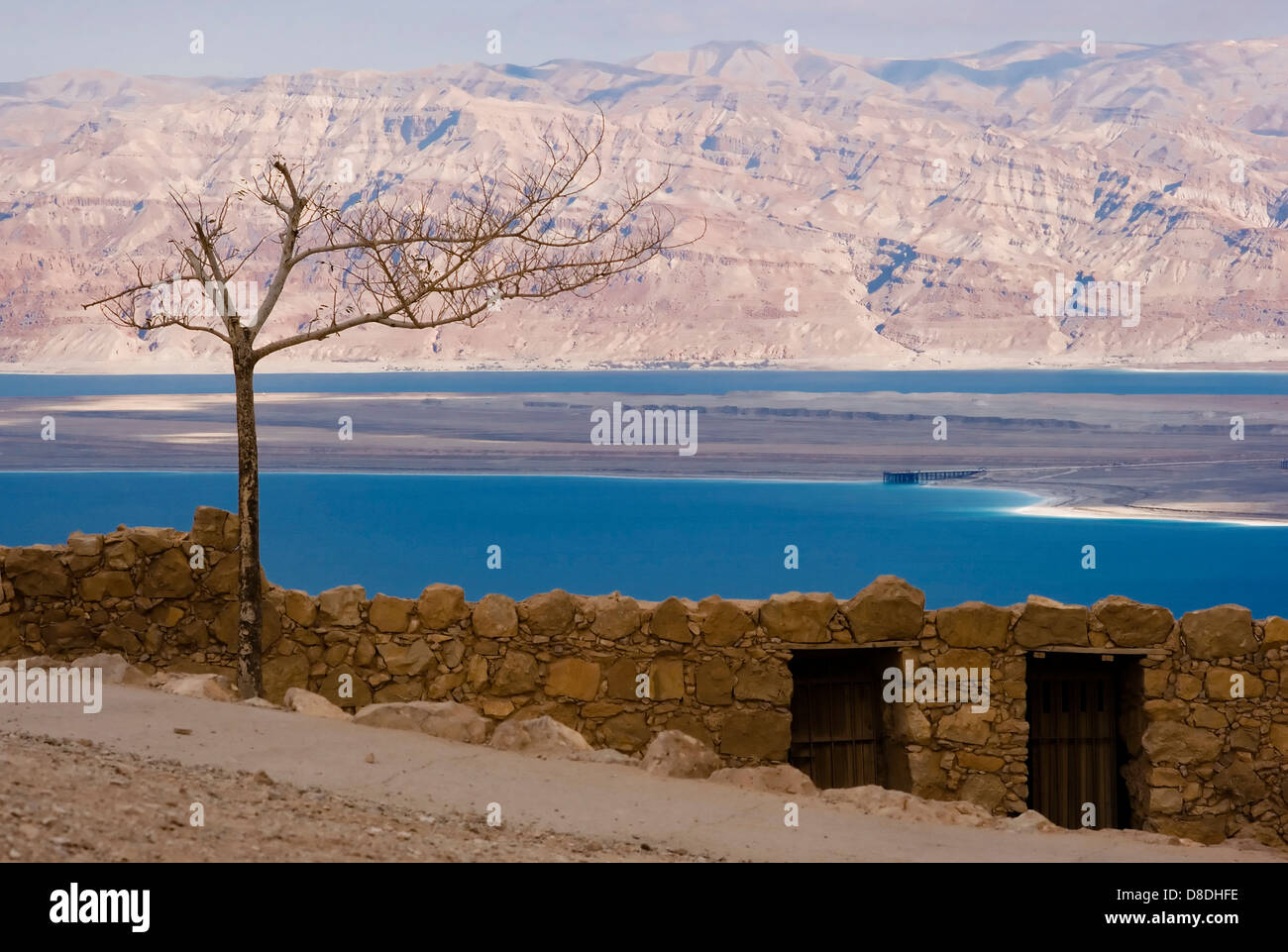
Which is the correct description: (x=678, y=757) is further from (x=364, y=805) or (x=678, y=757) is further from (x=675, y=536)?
(x=675, y=536)

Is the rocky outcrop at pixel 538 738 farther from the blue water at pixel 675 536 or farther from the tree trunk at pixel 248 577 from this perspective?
the blue water at pixel 675 536

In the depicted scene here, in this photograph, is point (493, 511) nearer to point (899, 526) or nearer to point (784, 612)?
point (899, 526)

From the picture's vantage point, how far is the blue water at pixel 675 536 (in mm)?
34156

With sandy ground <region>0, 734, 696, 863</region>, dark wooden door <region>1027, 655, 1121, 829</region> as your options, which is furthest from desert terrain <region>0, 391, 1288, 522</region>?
sandy ground <region>0, 734, 696, 863</region>

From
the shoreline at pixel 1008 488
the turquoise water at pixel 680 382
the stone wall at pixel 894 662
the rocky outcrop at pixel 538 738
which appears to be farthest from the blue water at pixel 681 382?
the rocky outcrop at pixel 538 738

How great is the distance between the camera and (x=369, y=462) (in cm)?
6212

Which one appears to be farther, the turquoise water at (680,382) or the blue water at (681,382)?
the turquoise water at (680,382)

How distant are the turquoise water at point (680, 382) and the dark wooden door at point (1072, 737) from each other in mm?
95075

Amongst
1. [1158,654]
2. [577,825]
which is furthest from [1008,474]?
[577,825]

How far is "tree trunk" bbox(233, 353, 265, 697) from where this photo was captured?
962 centimetres

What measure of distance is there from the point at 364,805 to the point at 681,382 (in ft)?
384

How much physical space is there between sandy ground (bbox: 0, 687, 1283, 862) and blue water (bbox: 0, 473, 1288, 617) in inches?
950

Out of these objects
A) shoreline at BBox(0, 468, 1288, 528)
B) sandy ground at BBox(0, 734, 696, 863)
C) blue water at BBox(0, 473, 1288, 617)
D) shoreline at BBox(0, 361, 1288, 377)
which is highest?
shoreline at BBox(0, 361, 1288, 377)

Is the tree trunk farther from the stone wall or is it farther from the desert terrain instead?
the desert terrain
